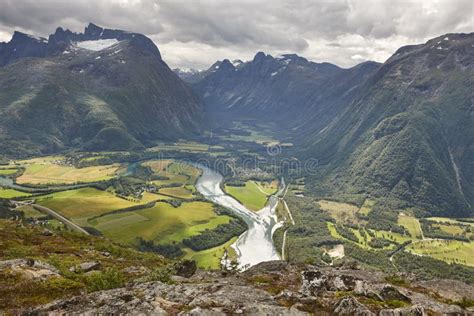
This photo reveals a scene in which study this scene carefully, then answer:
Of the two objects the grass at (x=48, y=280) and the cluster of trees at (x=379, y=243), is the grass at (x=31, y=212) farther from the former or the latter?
the cluster of trees at (x=379, y=243)

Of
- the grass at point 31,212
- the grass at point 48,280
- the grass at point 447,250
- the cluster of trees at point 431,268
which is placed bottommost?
the grass at point 31,212

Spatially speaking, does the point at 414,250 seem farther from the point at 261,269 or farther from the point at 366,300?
the point at 366,300

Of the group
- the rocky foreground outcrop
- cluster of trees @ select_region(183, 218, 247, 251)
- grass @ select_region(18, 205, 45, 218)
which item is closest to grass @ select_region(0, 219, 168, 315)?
the rocky foreground outcrop

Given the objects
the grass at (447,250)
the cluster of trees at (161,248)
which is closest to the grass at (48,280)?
the cluster of trees at (161,248)

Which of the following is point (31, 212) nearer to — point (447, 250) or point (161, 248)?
point (161, 248)

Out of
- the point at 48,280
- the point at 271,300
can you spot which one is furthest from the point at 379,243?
the point at 48,280
